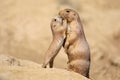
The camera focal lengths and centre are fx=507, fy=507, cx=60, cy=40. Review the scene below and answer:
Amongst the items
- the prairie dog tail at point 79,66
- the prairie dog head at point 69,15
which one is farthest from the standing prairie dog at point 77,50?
the prairie dog head at point 69,15

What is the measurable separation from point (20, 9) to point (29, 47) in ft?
12.7

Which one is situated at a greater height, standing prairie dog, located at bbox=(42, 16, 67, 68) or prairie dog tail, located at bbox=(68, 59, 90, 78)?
standing prairie dog, located at bbox=(42, 16, 67, 68)

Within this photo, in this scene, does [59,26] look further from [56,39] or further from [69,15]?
[69,15]

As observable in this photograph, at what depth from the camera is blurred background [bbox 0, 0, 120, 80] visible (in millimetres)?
21562

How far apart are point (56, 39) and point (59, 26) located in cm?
32

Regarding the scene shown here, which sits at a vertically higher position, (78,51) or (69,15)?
(69,15)

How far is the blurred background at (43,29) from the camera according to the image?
21562 mm

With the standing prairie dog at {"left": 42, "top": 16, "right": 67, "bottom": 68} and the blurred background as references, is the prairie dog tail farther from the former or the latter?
the blurred background

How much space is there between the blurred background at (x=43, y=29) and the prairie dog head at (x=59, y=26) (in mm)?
9191

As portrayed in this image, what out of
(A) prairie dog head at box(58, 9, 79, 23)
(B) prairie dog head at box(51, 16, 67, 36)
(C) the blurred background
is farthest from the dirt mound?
(C) the blurred background

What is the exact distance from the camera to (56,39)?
408 inches

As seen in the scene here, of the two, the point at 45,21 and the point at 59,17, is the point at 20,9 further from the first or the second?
the point at 59,17

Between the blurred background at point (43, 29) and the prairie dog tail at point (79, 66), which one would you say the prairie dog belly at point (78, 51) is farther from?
the blurred background at point (43, 29)

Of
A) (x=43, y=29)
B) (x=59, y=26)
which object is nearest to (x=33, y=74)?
(x=59, y=26)
